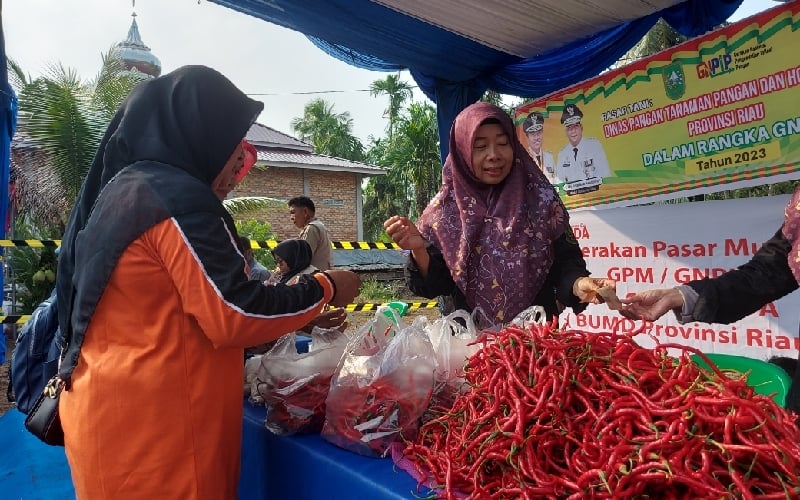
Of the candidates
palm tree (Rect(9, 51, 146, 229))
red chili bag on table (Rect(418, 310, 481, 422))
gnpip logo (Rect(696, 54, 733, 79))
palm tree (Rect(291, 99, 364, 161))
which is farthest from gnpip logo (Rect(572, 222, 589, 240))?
palm tree (Rect(291, 99, 364, 161))

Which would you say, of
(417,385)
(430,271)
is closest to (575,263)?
(430,271)

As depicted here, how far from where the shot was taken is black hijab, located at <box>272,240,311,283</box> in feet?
Result: 11.8

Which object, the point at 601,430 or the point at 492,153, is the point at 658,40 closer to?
the point at 492,153

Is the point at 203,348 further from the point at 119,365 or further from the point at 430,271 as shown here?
the point at 430,271

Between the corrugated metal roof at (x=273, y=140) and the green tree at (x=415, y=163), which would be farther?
the green tree at (x=415, y=163)

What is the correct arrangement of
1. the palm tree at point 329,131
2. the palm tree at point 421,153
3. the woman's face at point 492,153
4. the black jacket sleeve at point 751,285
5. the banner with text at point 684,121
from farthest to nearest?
the palm tree at point 329,131 → the palm tree at point 421,153 → the banner with text at point 684,121 → the woman's face at point 492,153 → the black jacket sleeve at point 751,285

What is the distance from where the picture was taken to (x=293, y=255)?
3.61 meters

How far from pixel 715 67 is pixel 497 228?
2552mm

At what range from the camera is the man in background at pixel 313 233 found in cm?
648

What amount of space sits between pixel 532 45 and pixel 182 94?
11.4ft

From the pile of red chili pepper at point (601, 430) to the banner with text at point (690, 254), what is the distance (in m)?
2.46

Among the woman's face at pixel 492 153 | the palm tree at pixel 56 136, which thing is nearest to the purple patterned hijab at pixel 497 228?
the woman's face at pixel 492 153

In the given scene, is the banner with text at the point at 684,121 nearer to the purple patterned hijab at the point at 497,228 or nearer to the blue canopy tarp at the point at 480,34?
the blue canopy tarp at the point at 480,34

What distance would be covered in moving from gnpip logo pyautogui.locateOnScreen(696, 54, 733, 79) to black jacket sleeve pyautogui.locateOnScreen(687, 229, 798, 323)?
2062 millimetres
